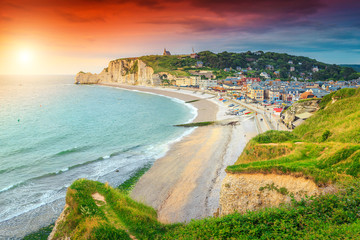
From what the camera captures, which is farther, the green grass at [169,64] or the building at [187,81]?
the green grass at [169,64]

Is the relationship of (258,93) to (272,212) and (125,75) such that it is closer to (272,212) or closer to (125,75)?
(272,212)

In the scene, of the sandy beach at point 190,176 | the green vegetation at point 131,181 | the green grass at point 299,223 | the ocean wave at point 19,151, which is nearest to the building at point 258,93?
the sandy beach at point 190,176

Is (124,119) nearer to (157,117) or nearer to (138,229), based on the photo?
(157,117)

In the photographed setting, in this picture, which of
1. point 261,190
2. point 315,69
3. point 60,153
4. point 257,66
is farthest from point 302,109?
point 315,69

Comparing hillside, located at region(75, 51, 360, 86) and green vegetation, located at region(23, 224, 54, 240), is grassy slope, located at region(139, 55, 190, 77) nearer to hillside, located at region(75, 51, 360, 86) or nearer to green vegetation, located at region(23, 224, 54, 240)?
hillside, located at region(75, 51, 360, 86)

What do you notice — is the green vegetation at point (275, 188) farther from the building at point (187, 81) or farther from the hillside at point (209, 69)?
the hillside at point (209, 69)

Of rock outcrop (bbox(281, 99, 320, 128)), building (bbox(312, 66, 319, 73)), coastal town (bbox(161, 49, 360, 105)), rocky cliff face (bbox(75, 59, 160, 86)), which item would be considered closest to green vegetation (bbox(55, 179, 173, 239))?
rock outcrop (bbox(281, 99, 320, 128))
